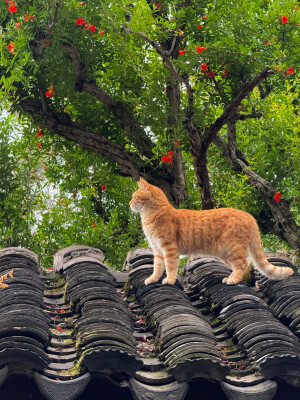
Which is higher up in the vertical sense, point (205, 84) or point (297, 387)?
point (205, 84)

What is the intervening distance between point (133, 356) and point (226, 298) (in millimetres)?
1747

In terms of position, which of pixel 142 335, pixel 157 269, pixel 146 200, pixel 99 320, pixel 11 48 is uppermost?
pixel 11 48

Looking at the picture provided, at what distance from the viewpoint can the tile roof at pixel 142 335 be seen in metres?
3.87

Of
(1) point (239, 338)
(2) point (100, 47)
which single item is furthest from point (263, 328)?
(2) point (100, 47)

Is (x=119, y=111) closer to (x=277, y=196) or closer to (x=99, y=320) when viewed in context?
(x=277, y=196)

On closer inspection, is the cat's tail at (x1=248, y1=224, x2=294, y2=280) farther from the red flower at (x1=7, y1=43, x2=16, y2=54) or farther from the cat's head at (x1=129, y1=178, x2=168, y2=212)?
the red flower at (x1=7, y1=43, x2=16, y2=54)

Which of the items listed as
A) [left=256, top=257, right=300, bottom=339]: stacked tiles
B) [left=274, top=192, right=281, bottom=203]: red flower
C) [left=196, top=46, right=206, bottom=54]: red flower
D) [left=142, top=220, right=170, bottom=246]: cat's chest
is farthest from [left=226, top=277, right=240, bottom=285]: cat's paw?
[left=274, top=192, right=281, bottom=203]: red flower

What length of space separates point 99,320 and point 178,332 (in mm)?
568

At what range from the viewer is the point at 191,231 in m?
6.34

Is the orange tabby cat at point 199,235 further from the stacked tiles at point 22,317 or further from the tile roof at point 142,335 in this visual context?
the stacked tiles at point 22,317

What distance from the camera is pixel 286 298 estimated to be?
5.54 metres

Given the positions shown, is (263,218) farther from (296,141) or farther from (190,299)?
(190,299)

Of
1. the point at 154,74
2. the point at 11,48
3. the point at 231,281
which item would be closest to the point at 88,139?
the point at 154,74

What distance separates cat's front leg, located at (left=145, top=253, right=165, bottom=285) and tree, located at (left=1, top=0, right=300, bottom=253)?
3.22 metres
